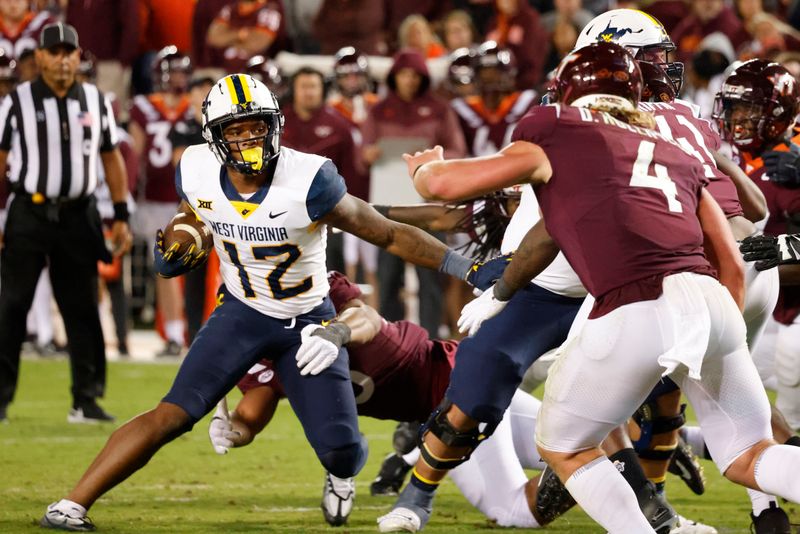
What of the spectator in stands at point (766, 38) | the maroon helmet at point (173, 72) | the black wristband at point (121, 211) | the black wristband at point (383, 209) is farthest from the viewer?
the maroon helmet at point (173, 72)

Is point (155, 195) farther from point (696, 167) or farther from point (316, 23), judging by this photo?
point (696, 167)

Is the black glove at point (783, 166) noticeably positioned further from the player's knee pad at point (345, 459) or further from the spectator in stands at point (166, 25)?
the spectator in stands at point (166, 25)

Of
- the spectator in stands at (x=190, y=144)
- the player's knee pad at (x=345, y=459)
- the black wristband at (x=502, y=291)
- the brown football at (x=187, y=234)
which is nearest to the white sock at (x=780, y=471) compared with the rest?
the black wristband at (x=502, y=291)

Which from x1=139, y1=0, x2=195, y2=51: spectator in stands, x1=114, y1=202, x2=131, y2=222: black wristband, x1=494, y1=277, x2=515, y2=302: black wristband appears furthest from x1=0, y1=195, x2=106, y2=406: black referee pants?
x1=139, y1=0, x2=195, y2=51: spectator in stands

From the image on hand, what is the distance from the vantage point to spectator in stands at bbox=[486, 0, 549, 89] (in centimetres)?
1103

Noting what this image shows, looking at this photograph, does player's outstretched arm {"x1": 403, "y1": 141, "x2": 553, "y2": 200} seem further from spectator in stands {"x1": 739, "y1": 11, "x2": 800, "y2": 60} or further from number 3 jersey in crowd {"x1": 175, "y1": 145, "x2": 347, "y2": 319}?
spectator in stands {"x1": 739, "y1": 11, "x2": 800, "y2": 60}

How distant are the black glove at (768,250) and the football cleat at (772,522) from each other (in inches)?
32.5

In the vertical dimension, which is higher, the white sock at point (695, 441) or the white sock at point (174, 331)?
the white sock at point (695, 441)

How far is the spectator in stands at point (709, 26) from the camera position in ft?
35.4

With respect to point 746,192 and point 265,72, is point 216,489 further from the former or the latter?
point 265,72

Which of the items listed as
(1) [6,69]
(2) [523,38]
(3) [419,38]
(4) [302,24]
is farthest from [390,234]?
(4) [302,24]

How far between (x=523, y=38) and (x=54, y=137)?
4.68 m

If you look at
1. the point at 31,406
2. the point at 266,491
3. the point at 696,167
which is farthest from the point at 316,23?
the point at 696,167

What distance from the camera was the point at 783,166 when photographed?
5.28 metres
